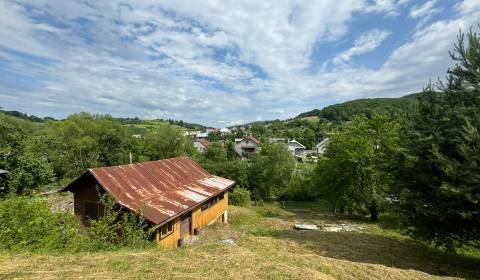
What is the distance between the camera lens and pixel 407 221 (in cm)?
1204

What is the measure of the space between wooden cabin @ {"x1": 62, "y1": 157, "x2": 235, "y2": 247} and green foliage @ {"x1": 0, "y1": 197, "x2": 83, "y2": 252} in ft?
8.36

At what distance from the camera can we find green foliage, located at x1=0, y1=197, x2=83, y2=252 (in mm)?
8961

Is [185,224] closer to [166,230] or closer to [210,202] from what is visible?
[166,230]

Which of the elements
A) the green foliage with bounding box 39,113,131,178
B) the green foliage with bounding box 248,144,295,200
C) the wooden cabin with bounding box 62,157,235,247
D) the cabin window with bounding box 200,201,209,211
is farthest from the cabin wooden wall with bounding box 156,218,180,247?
the green foliage with bounding box 39,113,131,178

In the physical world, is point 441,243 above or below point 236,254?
below

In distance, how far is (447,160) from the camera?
381 inches

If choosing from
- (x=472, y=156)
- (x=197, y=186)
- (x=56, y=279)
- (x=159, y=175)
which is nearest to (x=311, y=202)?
(x=197, y=186)

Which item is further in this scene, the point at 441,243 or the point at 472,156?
the point at 441,243

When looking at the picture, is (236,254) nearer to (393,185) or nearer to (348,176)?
(393,185)

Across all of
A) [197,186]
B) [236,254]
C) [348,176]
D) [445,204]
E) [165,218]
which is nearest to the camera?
[236,254]

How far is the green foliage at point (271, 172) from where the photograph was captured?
143 feet

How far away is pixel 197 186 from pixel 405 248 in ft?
45.5

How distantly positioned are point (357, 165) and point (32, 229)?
23.1m

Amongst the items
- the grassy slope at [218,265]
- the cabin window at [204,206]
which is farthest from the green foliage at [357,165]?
the grassy slope at [218,265]
